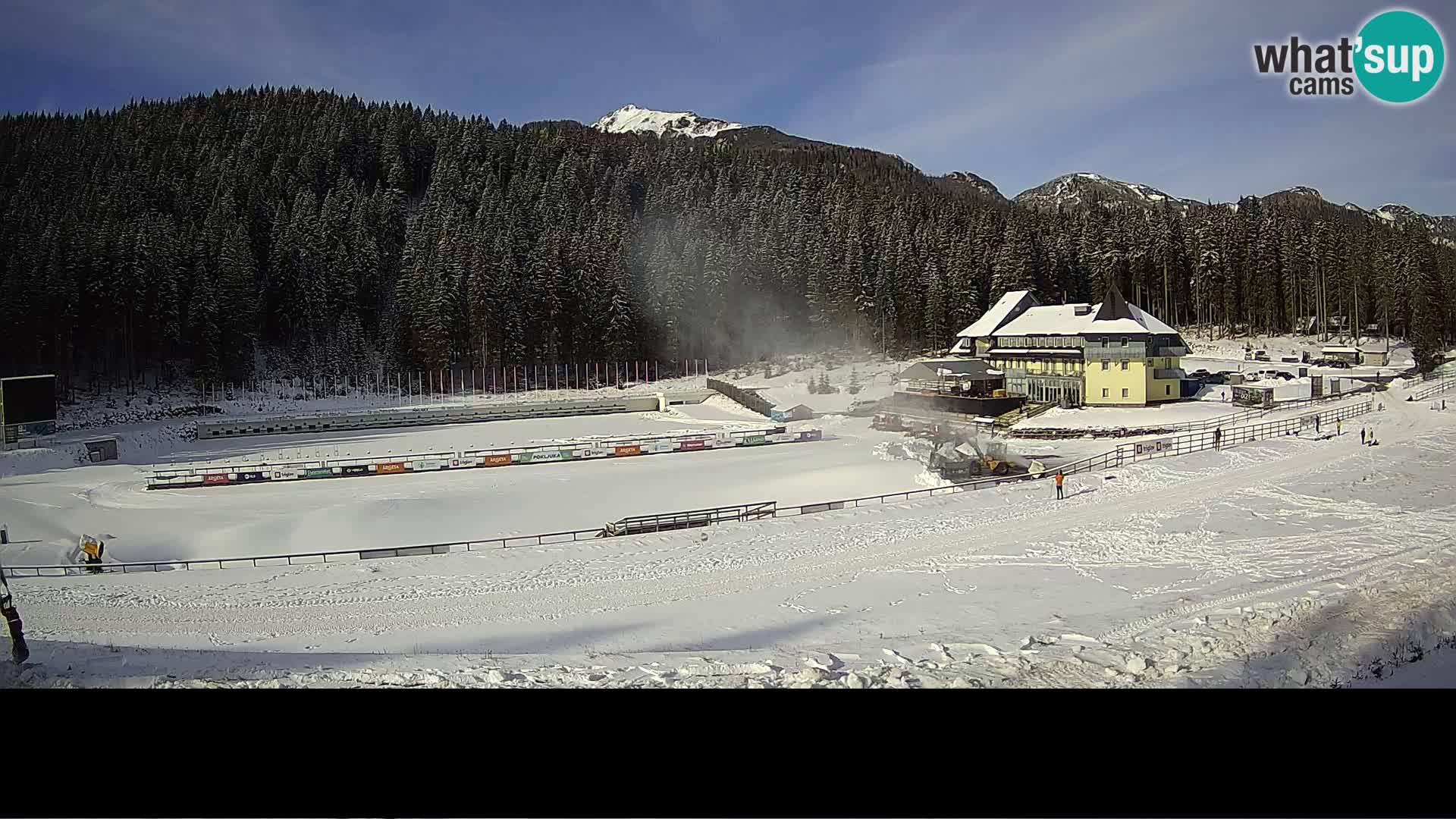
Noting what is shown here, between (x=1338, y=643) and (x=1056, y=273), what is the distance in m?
30.6

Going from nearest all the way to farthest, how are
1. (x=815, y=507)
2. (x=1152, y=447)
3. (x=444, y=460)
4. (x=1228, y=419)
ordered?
1. (x=815, y=507)
2. (x=1152, y=447)
3. (x=1228, y=419)
4. (x=444, y=460)

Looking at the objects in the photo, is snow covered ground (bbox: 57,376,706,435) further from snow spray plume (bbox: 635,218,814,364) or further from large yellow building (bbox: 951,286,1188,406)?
large yellow building (bbox: 951,286,1188,406)

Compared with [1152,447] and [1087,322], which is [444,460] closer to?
[1152,447]

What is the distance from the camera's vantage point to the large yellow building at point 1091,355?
19.3 meters

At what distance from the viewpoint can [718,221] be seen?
40.7 m

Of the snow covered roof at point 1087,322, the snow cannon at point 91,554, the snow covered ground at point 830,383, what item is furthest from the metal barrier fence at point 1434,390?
the snow covered ground at point 830,383

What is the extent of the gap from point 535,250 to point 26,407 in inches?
1219

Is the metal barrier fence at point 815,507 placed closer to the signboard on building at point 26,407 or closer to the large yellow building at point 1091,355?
the signboard on building at point 26,407

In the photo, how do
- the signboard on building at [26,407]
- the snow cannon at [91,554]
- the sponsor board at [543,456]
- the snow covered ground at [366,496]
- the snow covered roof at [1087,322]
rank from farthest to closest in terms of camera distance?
the snow covered roof at [1087,322] → the sponsor board at [543,456] → the snow covered ground at [366,496] → the snow cannon at [91,554] → the signboard on building at [26,407]

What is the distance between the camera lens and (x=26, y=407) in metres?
5.15

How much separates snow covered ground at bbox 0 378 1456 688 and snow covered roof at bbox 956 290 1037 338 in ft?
40.4

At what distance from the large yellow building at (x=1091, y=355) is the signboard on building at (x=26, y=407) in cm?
1969

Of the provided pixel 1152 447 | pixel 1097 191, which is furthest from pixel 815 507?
pixel 1152 447

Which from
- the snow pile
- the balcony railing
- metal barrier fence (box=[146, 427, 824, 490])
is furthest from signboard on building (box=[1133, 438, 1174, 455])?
the snow pile
